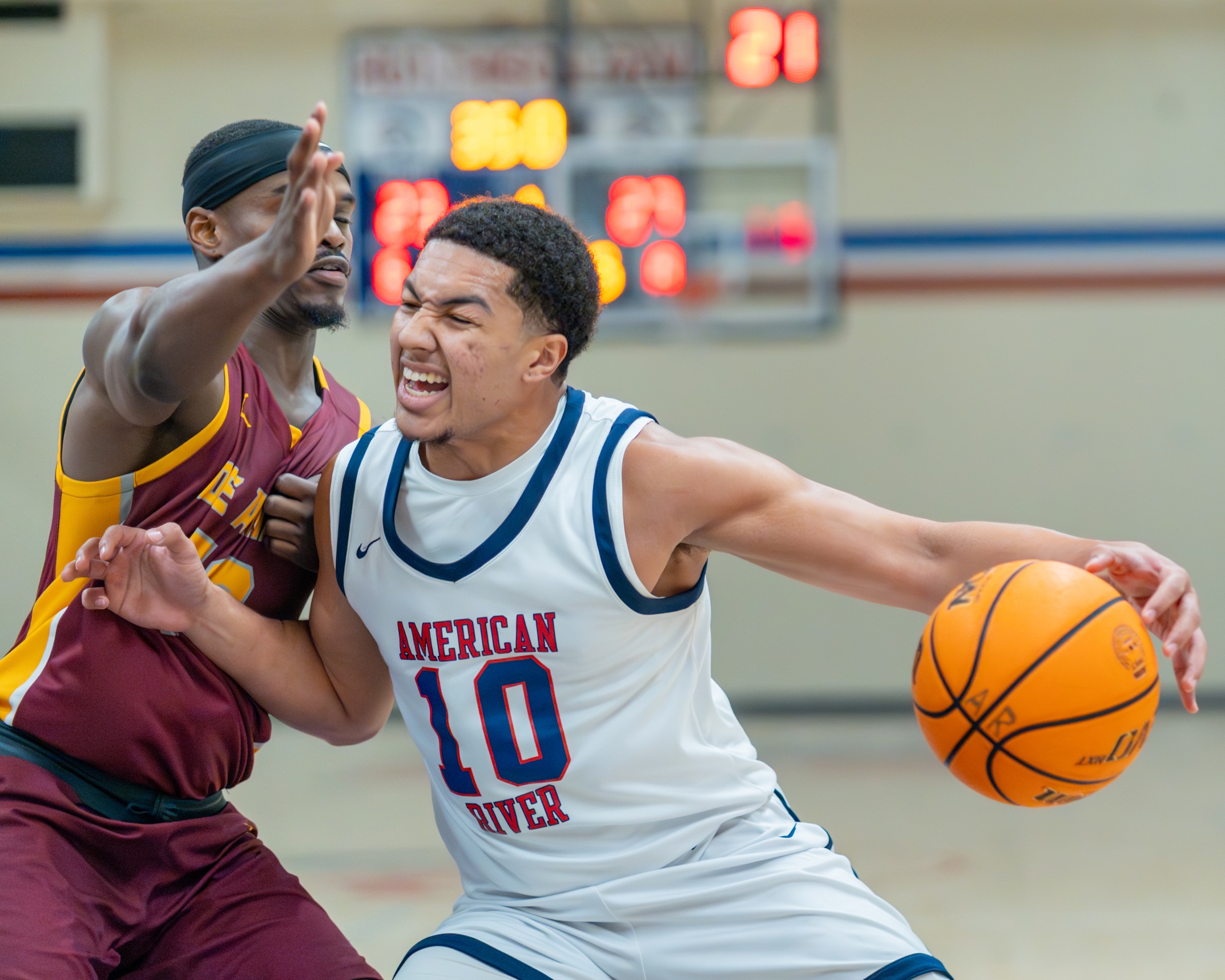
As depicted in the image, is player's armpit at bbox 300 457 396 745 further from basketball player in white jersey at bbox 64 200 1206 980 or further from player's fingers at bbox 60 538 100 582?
player's fingers at bbox 60 538 100 582

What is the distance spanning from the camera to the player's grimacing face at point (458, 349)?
6.88ft

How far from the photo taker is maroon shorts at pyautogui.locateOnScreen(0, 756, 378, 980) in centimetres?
195

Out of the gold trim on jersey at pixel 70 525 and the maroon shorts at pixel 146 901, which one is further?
the gold trim on jersey at pixel 70 525

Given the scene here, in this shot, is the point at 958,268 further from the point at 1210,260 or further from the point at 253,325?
the point at 253,325

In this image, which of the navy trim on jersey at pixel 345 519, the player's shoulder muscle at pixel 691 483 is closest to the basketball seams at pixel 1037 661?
the player's shoulder muscle at pixel 691 483

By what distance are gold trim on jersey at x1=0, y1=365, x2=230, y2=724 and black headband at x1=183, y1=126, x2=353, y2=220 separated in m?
0.42

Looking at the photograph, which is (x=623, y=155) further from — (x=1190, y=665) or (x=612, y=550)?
(x=1190, y=665)

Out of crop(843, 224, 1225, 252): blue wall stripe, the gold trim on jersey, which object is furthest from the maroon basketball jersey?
crop(843, 224, 1225, 252): blue wall stripe

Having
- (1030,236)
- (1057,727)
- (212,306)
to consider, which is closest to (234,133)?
(212,306)

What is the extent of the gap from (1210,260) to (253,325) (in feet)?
21.7

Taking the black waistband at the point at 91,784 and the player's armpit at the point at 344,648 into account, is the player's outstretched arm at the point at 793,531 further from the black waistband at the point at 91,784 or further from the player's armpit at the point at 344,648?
the black waistband at the point at 91,784

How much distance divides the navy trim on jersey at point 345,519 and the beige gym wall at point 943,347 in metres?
4.86

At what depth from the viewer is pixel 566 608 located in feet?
6.84

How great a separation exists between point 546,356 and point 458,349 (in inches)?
7.6
